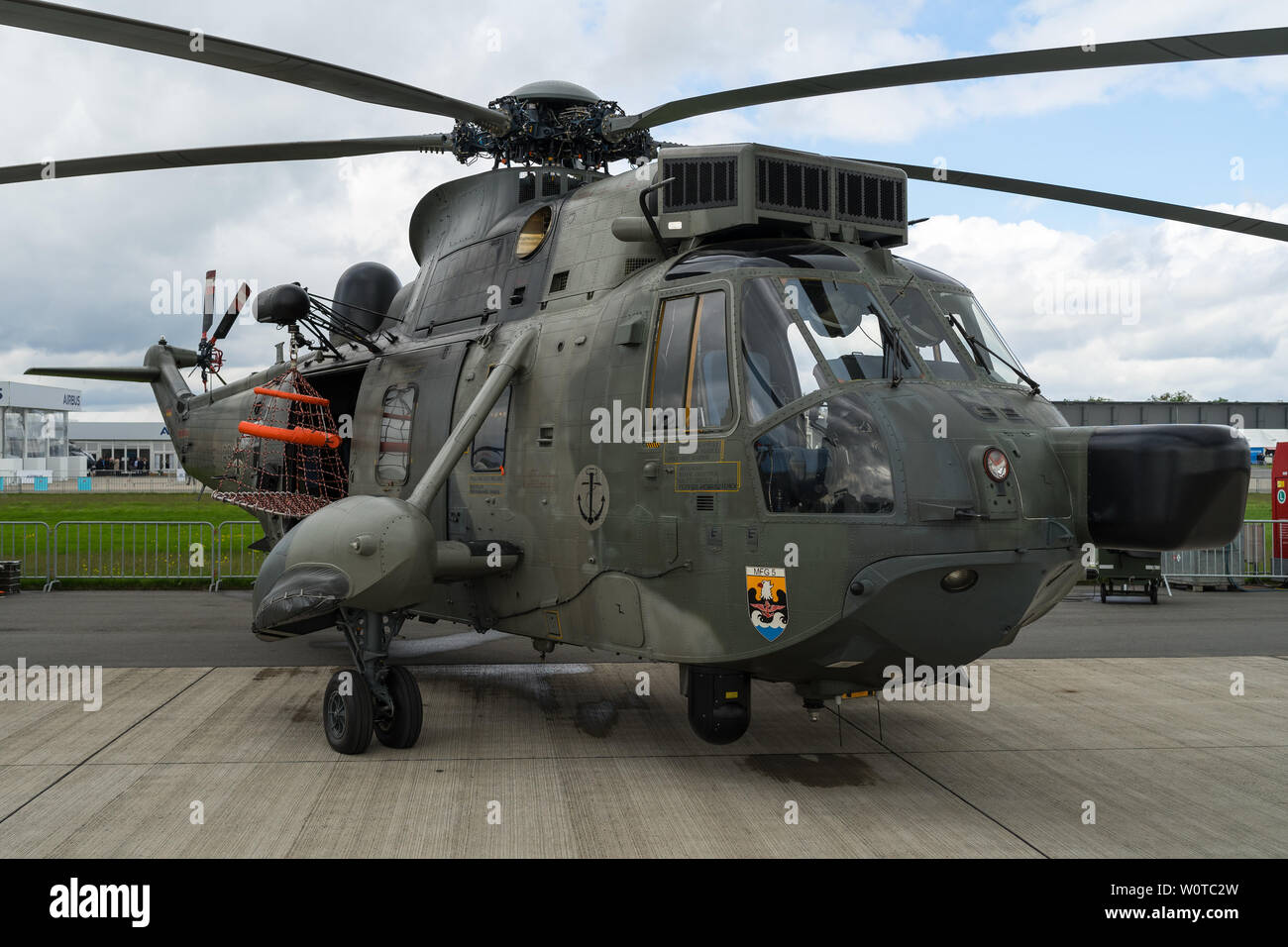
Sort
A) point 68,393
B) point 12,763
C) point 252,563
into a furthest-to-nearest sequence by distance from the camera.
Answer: point 68,393 → point 252,563 → point 12,763

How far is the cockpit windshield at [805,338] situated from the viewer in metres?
5.96

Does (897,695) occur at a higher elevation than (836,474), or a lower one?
lower

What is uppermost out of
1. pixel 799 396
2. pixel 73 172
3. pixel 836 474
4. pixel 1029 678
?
pixel 73 172

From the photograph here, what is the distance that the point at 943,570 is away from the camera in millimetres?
5574

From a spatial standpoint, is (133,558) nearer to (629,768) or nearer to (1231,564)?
(629,768)

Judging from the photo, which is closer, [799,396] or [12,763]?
[799,396]

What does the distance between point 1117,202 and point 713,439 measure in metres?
4.55

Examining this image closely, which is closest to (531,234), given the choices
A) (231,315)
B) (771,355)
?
(771,355)

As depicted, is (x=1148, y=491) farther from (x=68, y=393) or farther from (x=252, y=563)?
(x=68, y=393)

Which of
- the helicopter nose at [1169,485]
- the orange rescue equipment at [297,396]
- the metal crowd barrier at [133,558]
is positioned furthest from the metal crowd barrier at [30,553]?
the helicopter nose at [1169,485]

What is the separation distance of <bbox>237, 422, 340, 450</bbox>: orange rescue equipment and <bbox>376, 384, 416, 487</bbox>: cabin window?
659 millimetres

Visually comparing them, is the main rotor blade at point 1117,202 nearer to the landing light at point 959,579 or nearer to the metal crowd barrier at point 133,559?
the landing light at point 959,579
